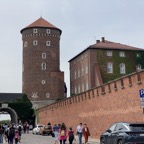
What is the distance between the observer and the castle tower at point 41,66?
250ft

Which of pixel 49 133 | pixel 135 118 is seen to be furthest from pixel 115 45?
pixel 135 118

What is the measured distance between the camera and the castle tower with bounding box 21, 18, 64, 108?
76188 millimetres

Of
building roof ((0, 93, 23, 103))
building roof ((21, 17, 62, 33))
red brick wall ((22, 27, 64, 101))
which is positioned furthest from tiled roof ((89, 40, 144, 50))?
building roof ((0, 93, 23, 103))

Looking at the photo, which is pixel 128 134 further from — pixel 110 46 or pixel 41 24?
Answer: pixel 41 24

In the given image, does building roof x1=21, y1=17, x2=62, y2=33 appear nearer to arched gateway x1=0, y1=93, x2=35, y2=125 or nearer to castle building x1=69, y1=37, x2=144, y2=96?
castle building x1=69, y1=37, x2=144, y2=96

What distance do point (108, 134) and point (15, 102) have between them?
5933cm

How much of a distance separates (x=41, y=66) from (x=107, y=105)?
153 ft

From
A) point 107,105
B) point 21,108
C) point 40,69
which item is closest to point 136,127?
point 107,105

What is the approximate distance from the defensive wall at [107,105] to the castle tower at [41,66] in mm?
29529

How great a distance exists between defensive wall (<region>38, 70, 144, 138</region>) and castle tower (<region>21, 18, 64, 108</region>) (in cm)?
2953

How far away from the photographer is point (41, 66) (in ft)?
252

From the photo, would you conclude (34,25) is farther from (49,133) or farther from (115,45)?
(49,133)

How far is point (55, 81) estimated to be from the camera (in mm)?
77500

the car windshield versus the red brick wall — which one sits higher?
the red brick wall
